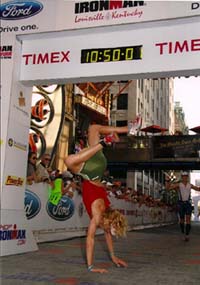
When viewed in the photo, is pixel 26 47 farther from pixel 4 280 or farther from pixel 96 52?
pixel 4 280

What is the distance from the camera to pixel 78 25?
678cm

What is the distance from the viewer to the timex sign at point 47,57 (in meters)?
7.07

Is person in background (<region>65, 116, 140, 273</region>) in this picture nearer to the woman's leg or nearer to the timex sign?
the woman's leg

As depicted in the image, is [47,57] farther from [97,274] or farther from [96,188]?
[97,274]

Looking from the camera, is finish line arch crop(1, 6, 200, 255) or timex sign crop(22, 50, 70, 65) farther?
timex sign crop(22, 50, 70, 65)

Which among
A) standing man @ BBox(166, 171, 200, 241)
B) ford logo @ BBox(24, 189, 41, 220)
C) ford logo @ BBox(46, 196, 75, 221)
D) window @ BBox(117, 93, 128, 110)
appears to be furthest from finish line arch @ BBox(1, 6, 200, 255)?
window @ BBox(117, 93, 128, 110)

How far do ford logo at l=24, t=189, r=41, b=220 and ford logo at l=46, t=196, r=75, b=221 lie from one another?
58 centimetres

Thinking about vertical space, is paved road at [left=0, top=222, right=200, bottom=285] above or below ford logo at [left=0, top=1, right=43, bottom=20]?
below

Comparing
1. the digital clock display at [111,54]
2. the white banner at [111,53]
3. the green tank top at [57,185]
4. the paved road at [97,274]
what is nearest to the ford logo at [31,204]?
the green tank top at [57,185]

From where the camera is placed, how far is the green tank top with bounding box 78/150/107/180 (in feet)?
17.8

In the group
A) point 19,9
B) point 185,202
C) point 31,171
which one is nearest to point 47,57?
point 19,9

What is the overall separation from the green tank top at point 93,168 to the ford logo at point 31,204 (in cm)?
371

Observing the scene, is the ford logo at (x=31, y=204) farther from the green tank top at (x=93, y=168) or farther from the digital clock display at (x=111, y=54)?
the green tank top at (x=93, y=168)

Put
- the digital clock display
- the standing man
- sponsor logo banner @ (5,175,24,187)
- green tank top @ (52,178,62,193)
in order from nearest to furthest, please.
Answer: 1. the digital clock display
2. sponsor logo banner @ (5,175,24,187)
3. green tank top @ (52,178,62,193)
4. the standing man
